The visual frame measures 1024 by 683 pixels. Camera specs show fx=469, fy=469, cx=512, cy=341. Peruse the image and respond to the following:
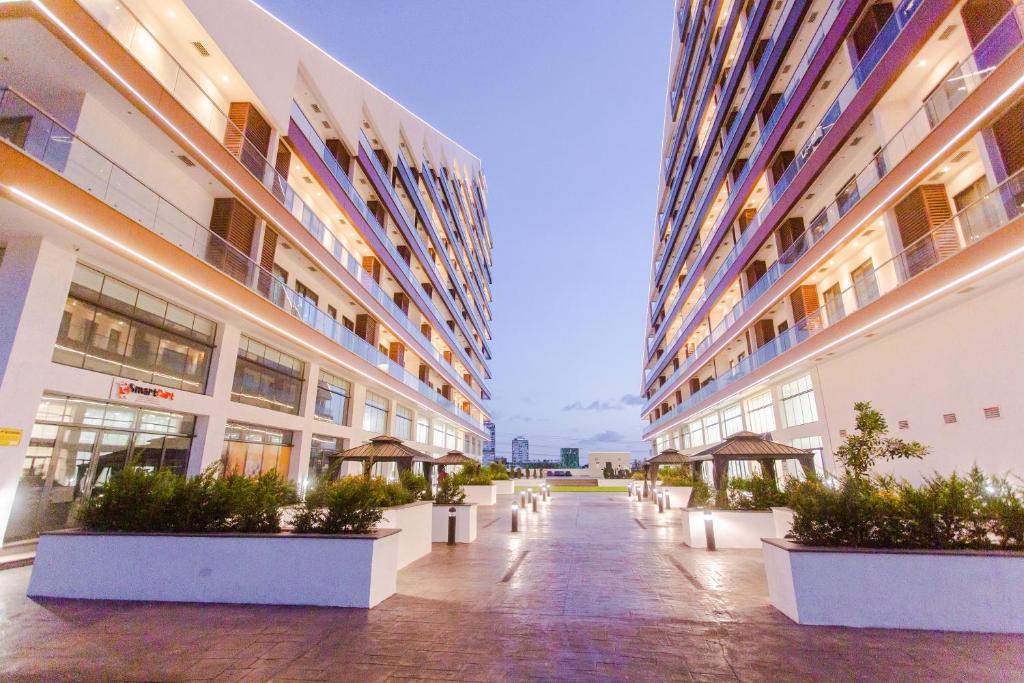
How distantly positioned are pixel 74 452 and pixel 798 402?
2886 cm

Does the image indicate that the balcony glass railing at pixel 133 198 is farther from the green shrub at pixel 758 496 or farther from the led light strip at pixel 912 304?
the led light strip at pixel 912 304

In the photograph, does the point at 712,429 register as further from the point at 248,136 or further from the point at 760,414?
the point at 248,136

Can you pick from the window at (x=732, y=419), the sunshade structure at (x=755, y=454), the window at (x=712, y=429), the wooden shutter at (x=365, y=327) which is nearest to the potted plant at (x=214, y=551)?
the sunshade structure at (x=755, y=454)

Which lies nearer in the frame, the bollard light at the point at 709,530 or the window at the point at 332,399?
the bollard light at the point at 709,530

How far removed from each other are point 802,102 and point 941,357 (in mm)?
13062

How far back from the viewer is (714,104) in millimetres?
35125

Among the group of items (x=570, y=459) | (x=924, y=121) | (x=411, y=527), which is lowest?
(x=411, y=527)

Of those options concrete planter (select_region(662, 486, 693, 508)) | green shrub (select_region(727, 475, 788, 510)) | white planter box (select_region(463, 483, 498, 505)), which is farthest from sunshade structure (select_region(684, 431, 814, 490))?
white planter box (select_region(463, 483, 498, 505))

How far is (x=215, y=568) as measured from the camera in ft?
22.9

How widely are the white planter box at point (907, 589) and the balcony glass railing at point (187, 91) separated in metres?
17.0

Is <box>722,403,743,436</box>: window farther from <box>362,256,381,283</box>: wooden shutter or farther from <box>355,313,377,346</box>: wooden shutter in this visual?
<box>362,256,381,283</box>: wooden shutter

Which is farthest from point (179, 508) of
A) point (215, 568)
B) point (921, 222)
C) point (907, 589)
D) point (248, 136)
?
point (921, 222)

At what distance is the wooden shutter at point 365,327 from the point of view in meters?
26.2

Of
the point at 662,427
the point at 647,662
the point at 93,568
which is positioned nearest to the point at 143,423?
the point at 93,568
